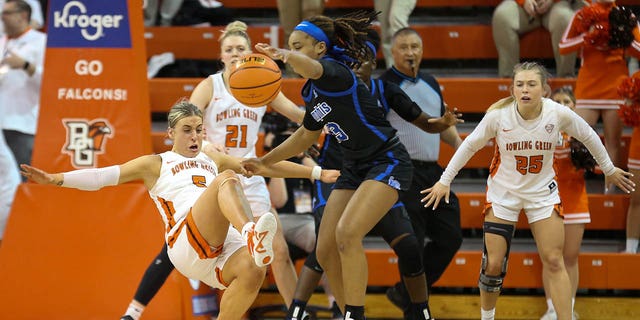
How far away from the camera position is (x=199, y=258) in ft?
17.4

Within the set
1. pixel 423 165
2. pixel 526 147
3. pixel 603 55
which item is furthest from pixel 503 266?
pixel 603 55

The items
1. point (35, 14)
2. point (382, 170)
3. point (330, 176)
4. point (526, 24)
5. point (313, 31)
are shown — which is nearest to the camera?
point (313, 31)

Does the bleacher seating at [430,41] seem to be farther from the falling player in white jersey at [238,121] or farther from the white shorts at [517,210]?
the white shorts at [517,210]

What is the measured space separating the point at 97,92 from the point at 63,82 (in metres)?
0.27

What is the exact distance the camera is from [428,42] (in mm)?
9242

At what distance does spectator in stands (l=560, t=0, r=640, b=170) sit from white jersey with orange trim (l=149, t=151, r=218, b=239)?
12.0 feet

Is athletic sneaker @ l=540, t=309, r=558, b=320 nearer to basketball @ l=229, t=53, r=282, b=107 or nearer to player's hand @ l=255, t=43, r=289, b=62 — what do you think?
basketball @ l=229, t=53, r=282, b=107

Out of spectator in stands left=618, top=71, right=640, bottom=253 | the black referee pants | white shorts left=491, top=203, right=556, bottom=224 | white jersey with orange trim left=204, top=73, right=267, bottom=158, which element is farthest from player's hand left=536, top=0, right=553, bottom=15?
white jersey with orange trim left=204, top=73, right=267, bottom=158

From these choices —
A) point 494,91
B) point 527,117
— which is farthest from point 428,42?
point 527,117

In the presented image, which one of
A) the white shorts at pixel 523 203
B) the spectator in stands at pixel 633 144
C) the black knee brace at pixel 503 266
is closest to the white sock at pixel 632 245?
the spectator in stands at pixel 633 144

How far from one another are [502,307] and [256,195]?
2.19 metres

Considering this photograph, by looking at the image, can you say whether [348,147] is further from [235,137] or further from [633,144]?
[633,144]

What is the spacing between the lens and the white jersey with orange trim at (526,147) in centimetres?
595

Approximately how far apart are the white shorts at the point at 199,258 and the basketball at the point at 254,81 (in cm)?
81
